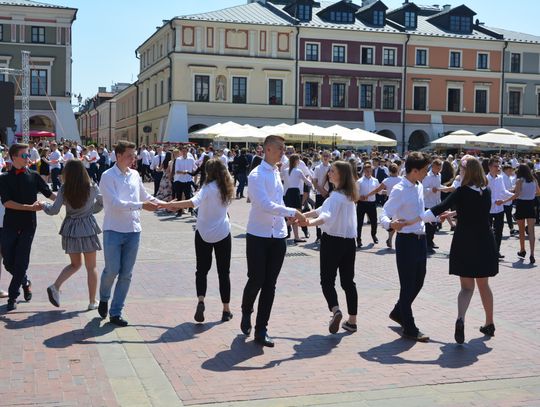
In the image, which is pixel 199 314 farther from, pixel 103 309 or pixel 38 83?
pixel 38 83

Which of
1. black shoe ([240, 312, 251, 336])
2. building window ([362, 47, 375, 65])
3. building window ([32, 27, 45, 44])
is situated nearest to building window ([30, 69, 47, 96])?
building window ([32, 27, 45, 44])

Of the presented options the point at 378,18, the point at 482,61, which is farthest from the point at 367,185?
the point at 482,61

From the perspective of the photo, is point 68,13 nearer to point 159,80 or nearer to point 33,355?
point 159,80

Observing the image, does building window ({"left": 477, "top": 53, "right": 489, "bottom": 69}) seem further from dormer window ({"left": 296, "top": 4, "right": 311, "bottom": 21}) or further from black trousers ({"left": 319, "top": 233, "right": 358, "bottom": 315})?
black trousers ({"left": 319, "top": 233, "right": 358, "bottom": 315})

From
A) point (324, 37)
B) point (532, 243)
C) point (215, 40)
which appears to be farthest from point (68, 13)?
point (532, 243)

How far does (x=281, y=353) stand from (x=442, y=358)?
1.49 m

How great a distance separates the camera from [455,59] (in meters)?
56.1

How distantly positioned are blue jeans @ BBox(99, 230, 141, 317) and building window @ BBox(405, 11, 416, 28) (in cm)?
5222

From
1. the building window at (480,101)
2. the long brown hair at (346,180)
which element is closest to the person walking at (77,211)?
the long brown hair at (346,180)

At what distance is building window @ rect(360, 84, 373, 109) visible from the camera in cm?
5447

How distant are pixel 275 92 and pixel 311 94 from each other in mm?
2716

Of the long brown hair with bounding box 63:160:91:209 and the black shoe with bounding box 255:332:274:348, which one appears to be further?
the long brown hair with bounding box 63:160:91:209

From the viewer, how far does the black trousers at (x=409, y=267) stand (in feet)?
24.1

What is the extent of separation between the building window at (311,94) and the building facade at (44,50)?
55.6ft
